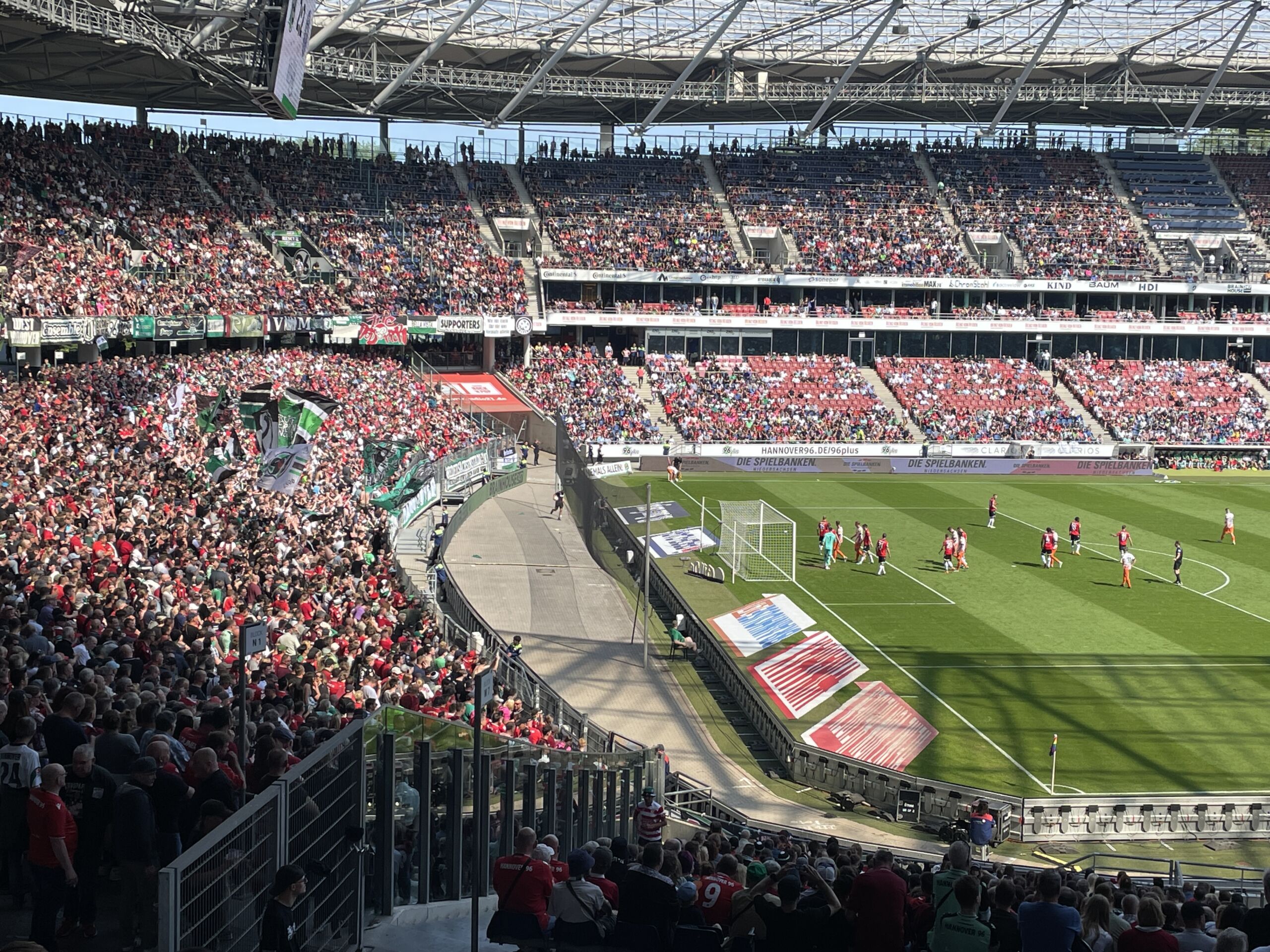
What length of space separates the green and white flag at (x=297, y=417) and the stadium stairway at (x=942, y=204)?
175 ft

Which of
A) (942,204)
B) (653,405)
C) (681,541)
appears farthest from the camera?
(942,204)

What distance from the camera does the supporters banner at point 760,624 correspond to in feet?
104

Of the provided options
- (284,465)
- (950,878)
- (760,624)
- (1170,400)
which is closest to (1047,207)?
(1170,400)

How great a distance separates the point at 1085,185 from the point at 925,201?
32.7 ft

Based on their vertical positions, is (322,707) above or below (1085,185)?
below

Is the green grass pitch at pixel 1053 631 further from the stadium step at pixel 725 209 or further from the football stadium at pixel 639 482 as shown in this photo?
the stadium step at pixel 725 209

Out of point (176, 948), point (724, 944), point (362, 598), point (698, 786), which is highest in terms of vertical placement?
point (176, 948)

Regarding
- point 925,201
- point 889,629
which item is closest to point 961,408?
point 925,201

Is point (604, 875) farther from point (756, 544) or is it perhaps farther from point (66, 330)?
point (66, 330)

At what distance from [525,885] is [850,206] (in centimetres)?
7064

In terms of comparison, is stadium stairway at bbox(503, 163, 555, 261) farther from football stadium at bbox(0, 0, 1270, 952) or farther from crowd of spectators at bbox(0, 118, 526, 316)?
crowd of spectators at bbox(0, 118, 526, 316)

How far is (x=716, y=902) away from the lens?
880cm

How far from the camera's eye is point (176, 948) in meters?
6.63

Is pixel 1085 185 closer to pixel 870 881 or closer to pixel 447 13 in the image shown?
pixel 447 13
